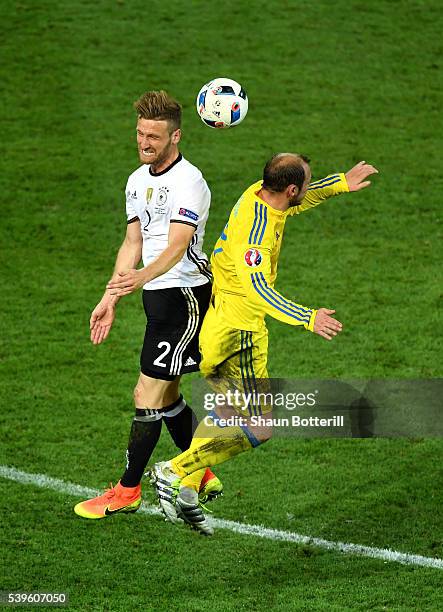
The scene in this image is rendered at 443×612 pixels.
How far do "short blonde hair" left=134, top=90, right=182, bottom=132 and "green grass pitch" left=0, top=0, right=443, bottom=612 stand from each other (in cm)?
273

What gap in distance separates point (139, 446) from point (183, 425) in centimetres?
44

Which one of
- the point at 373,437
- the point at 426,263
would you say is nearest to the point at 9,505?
the point at 373,437

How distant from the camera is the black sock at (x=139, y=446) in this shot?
7.74 m

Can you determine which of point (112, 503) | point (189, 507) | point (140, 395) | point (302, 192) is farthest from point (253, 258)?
point (112, 503)

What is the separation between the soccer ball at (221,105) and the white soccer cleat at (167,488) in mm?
2122

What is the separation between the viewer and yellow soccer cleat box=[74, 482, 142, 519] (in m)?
7.74

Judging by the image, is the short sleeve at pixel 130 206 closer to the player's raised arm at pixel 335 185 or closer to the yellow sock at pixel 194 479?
the player's raised arm at pixel 335 185

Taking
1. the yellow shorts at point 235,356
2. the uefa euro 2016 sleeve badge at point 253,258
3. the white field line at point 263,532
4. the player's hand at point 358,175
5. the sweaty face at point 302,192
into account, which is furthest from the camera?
the white field line at point 263,532

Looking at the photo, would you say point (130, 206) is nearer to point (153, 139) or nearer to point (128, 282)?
point (153, 139)

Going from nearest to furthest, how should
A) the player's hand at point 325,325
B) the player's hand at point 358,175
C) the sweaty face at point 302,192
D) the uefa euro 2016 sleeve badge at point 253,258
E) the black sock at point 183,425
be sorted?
the player's hand at point 325,325 < the uefa euro 2016 sleeve badge at point 253,258 < the sweaty face at point 302,192 < the player's hand at point 358,175 < the black sock at point 183,425

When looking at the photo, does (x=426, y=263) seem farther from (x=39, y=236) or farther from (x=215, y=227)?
(x=39, y=236)

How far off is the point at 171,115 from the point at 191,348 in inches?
55.9

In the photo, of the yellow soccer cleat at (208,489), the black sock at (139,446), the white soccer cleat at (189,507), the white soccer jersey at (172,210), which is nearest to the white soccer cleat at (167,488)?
the white soccer cleat at (189,507)

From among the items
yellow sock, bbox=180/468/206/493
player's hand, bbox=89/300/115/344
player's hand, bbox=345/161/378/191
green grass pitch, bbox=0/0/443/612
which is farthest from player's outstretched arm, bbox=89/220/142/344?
green grass pitch, bbox=0/0/443/612
